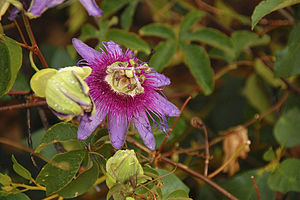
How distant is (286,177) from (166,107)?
0.50 metres

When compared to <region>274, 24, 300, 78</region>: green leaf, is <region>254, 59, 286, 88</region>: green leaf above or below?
below

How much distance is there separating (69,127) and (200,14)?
80 cm

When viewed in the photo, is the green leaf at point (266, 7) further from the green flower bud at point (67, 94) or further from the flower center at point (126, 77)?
the green flower bud at point (67, 94)

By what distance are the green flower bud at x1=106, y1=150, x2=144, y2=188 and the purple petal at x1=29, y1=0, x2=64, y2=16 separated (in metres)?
0.32

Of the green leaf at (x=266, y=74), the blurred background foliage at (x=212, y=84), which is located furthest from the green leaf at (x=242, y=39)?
the green leaf at (x=266, y=74)

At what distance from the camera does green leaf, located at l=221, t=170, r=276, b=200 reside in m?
1.26

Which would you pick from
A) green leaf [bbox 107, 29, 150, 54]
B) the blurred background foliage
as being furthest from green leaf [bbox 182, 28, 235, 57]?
green leaf [bbox 107, 29, 150, 54]

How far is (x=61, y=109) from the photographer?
29.5 inches

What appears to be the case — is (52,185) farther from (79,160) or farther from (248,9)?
(248,9)

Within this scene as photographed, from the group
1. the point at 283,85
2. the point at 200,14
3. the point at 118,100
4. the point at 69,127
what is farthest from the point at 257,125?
the point at 69,127

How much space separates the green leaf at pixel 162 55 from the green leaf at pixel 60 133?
0.47m

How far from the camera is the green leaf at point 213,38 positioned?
4.86 feet

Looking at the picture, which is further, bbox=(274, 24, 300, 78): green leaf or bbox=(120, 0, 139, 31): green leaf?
bbox=(120, 0, 139, 31): green leaf

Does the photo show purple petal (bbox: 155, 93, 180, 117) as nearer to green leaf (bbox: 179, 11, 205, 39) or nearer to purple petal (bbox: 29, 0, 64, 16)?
purple petal (bbox: 29, 0, 64, 16)
